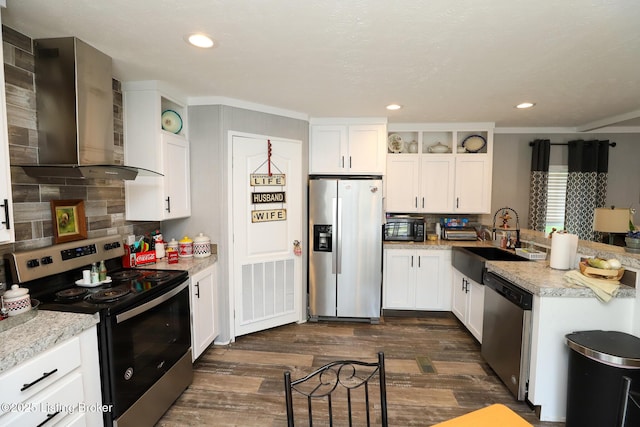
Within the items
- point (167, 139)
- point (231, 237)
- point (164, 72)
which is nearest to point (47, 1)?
point (164, 72)

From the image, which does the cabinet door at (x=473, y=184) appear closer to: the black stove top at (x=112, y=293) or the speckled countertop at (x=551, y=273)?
the speckled countertop at (x=551, y=273)

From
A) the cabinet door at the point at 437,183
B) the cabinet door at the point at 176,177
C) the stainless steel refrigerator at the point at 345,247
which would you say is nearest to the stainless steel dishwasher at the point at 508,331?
the stainless steel refrigerator at the point at 345,247

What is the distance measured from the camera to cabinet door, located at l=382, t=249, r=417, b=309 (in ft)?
12.1

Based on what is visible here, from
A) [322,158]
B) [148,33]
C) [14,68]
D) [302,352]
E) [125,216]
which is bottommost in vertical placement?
[302,352]

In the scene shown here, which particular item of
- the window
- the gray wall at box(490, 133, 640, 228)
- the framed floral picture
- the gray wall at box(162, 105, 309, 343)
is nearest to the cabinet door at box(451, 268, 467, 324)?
the gray wall at box(490, 133, 640, 228)

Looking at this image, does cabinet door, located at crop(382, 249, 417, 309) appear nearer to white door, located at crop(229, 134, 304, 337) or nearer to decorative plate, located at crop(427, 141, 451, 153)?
white door, located at crop(229, 134, 304, 337)

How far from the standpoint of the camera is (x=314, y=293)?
354 centimetres

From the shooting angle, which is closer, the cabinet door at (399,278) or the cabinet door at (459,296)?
the cabinet door at (459,296)

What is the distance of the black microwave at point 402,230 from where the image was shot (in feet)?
12.6

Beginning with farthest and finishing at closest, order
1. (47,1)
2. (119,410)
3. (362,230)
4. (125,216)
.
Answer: (362,230) → (125,216) → (119,410) → (47,1)

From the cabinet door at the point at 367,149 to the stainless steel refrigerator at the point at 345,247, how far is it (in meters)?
0.17

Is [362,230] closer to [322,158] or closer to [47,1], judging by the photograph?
[322,158]

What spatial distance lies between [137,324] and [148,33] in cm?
165

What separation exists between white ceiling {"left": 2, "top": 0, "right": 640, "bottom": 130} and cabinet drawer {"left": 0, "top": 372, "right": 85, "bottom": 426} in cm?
177
